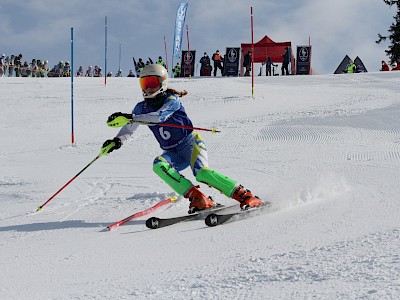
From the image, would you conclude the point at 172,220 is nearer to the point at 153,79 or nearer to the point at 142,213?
the point at 142,213

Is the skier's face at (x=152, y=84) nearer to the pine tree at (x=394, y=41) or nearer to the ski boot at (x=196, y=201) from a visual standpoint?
the ski boot at (x=196, y=201)

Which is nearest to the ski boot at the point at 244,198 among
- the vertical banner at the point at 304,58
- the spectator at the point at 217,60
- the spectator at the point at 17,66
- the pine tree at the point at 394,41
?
the spectator at the point at 217,60

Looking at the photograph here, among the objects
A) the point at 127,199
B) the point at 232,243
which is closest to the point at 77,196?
the point at 127,199

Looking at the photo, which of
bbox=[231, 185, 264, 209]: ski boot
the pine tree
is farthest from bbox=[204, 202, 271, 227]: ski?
the pine tree

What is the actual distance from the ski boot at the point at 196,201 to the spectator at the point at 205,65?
26502mm

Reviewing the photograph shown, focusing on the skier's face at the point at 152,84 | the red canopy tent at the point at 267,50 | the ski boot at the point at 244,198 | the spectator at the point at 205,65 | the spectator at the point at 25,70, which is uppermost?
the red canopy tent at the point at 267,50

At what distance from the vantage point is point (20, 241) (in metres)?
4.55

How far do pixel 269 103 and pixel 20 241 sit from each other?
1133cm

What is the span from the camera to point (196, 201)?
5059mm

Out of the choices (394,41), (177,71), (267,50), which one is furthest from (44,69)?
(394,41)

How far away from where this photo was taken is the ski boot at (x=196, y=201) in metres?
5.03

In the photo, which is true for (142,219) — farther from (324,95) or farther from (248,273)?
(324,95)

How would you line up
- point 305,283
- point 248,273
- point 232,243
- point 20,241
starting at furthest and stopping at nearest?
point 20,241, point 232,243, point 248,273, point 305,283

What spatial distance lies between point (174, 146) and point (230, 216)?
103 centimetres
